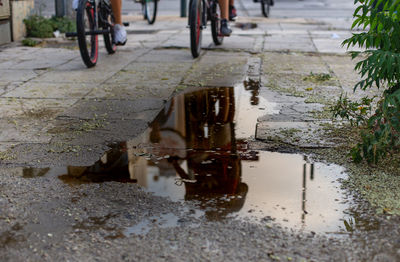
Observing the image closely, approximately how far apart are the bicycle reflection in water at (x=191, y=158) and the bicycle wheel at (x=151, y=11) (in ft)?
25.8

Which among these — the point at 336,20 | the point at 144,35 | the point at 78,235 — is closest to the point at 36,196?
the point at 78,235

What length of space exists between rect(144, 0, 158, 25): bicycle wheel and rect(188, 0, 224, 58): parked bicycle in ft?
12.9

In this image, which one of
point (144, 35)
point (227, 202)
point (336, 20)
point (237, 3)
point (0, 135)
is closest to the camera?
point (227, 202)

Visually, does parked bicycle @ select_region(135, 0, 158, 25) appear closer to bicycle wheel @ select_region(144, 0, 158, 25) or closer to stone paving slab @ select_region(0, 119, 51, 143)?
bicycle wheel @ select_region(144, 0, 158, 25)

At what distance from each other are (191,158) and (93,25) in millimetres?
3787

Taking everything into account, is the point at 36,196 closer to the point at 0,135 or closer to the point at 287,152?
the point at 0,135

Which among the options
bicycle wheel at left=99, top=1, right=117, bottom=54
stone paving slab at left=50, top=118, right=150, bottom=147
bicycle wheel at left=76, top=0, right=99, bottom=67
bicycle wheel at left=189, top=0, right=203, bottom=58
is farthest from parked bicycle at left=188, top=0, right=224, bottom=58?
stone paving slab at left=50, top=118, right=150, bottom=147

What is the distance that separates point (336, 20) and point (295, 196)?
10.8m

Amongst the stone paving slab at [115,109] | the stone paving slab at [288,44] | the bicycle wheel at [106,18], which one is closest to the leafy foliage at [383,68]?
the stone paving slab at [115,109]

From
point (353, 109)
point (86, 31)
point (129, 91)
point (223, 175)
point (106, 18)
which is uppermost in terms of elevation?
point (106, 18)

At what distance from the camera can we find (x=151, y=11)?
505 inches

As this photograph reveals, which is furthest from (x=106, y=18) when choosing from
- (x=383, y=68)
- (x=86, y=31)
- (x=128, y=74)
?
(x=383, y=68)

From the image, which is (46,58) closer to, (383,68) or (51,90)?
(51,90)

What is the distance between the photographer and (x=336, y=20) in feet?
43.7
